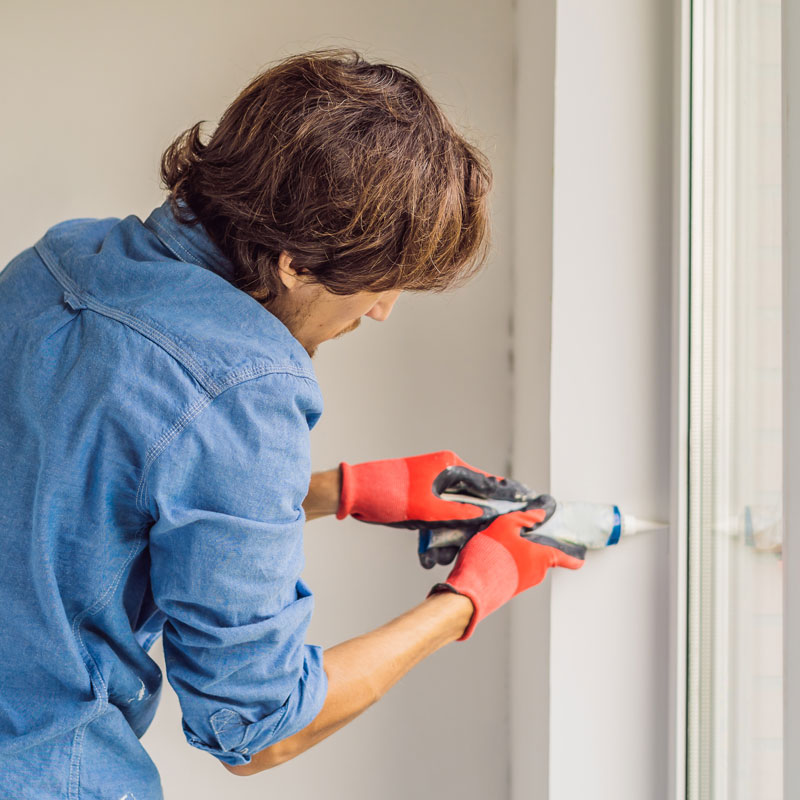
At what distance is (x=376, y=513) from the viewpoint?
3.30ft

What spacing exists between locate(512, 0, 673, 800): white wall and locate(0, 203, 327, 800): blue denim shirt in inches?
17.6

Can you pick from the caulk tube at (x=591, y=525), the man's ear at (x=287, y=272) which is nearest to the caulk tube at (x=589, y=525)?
the caulk tube at (x=591, y=525)

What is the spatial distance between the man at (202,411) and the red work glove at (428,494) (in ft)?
1.02

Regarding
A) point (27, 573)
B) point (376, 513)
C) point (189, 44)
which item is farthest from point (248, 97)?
point (189, 44)

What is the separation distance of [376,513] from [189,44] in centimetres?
81

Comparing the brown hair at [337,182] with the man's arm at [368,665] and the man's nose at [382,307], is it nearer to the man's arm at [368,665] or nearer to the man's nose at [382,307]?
the man's nose at [382,307]

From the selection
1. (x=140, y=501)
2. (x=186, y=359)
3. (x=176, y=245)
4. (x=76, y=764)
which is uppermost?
(x=176, y=245)

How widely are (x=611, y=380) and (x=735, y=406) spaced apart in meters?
0.17

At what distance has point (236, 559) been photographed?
58cm

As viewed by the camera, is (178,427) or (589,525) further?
(589,525)

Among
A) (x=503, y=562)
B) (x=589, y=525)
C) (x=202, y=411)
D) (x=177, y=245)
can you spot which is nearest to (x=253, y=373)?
(x=202, y=411)

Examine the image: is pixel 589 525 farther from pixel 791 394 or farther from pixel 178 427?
pixel 178 427

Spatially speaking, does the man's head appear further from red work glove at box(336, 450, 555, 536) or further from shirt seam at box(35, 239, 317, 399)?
red work glove at box(336, 450, 555, 536)

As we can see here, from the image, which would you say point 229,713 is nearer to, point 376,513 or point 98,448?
point 98,448
